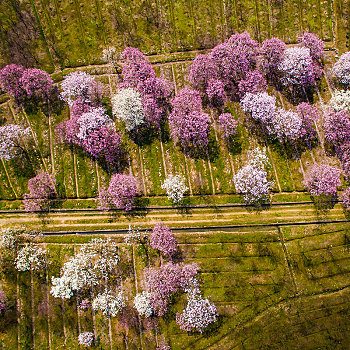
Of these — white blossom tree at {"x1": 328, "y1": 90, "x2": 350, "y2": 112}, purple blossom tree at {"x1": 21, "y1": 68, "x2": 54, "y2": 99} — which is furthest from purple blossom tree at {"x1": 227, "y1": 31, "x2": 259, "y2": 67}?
purple blossom tree at {"x1": 21, "y1": 68, "x2": 54, "y2": 99}

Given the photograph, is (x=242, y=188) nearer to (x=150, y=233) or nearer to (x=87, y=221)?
(x=150, y=233)

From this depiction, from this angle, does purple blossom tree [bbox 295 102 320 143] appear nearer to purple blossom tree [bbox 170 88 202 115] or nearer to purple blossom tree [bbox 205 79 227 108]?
purple blossom tree [bbox 205 79 227 108]

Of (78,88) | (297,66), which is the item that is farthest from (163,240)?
(297,66)

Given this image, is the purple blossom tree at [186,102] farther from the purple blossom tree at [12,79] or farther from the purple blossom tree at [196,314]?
the purple blossom tree at [196,314]

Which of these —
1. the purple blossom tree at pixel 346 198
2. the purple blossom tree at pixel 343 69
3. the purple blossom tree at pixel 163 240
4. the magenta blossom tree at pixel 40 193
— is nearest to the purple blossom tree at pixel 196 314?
the purple blossom tree at pixel 163 240

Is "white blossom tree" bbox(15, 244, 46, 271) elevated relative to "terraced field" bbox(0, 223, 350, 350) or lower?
elevated

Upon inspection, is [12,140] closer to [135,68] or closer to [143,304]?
[135,68]

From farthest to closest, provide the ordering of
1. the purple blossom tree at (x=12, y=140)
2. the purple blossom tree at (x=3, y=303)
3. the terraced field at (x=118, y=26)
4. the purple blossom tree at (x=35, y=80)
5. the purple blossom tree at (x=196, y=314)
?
the terraced field at (x=118, y=26) < the purple blossom tree at (x=35, y=80) < the purple blossom tree at (x=12, y=140) < the purple blossom tree at (x=3, y=303) < the purple blossom tree at (x=196, y=314)
